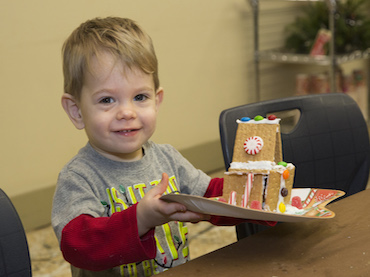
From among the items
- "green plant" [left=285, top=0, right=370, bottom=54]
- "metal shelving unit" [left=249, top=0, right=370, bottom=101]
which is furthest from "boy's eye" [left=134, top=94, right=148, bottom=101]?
"green plant" [left=285, top=0, right=370, bottom=54]

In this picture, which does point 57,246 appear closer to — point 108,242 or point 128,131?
point 128,131

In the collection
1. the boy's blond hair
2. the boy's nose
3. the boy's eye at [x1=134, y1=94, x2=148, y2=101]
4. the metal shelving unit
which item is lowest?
the metal shelving unit

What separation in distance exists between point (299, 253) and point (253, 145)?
0.58 feet

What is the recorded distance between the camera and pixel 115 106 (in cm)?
104

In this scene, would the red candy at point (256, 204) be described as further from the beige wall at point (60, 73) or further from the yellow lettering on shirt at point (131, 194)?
the beige wall at point (60, 73)

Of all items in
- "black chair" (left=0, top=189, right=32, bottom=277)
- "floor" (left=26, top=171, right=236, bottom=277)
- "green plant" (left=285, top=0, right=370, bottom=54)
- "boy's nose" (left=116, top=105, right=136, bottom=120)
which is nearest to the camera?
"black chair" (left=0, top=189, right=32, bottom=277)

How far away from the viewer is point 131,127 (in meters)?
1.04

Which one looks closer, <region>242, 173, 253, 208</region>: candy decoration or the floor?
<region>242, 173, 253, 208</region>: candy decoration

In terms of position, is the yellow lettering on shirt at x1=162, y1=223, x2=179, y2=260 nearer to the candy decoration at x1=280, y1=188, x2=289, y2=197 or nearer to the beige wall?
the candy decoration at x1=280, y1=188, x2=289, y2=197

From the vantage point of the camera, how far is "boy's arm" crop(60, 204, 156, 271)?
2.88ft

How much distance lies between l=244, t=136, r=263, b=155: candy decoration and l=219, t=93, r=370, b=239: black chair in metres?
0.34

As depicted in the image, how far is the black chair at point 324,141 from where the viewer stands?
1260 millimetres

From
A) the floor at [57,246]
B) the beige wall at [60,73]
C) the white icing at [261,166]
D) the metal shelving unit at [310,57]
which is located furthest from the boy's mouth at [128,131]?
the metal shelving unit at [310,57]

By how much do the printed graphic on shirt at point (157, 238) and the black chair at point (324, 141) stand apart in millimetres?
277
